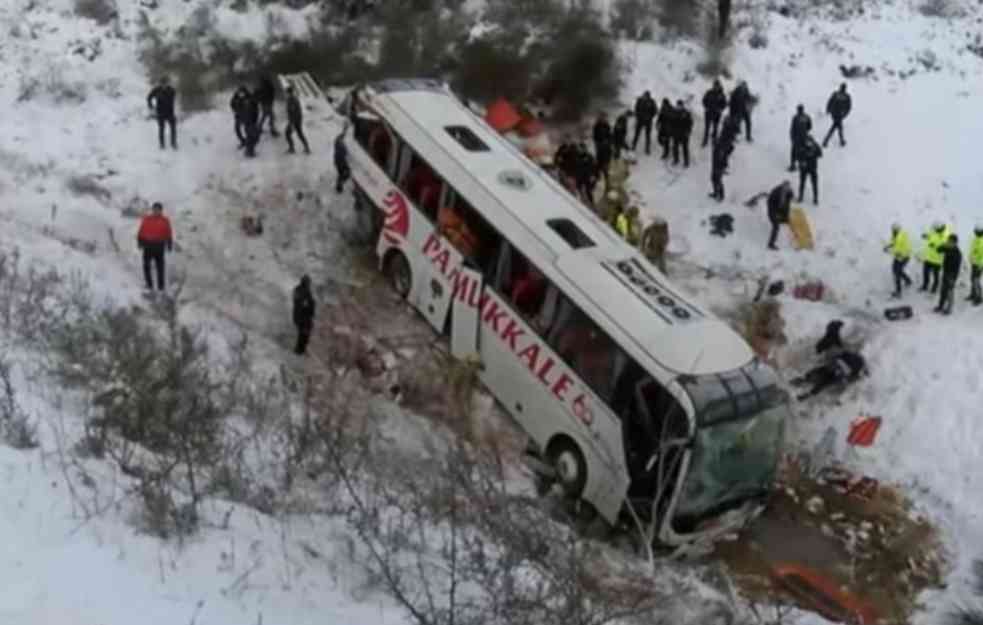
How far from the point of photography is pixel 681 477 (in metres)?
15.1

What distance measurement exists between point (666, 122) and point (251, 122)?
6675mm

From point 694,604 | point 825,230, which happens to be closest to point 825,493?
point 694,604

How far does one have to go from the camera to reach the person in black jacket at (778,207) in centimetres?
2156

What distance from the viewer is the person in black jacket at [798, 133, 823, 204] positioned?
2250 cm

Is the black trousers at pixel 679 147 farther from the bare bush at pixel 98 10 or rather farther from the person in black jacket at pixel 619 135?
the bare bush at pixel 98 10

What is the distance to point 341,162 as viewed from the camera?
21609 mm

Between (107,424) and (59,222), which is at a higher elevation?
(107,424)

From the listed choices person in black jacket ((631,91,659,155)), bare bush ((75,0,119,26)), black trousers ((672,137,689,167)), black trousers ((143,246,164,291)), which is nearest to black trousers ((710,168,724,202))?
black trousers ((672,137,689,167))

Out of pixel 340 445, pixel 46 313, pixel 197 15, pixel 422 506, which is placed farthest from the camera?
pixel 197 15

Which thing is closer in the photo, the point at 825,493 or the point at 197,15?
the point at 825,493

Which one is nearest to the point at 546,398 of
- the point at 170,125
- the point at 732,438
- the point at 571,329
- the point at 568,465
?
the point at 568,465

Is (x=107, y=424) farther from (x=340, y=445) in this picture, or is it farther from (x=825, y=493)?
(x=825, y=493)

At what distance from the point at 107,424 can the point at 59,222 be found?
Answer: 8832mm

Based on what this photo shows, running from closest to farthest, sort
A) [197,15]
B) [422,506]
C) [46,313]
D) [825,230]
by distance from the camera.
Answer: [422,506], [46,313], [825,230], [197,15]
